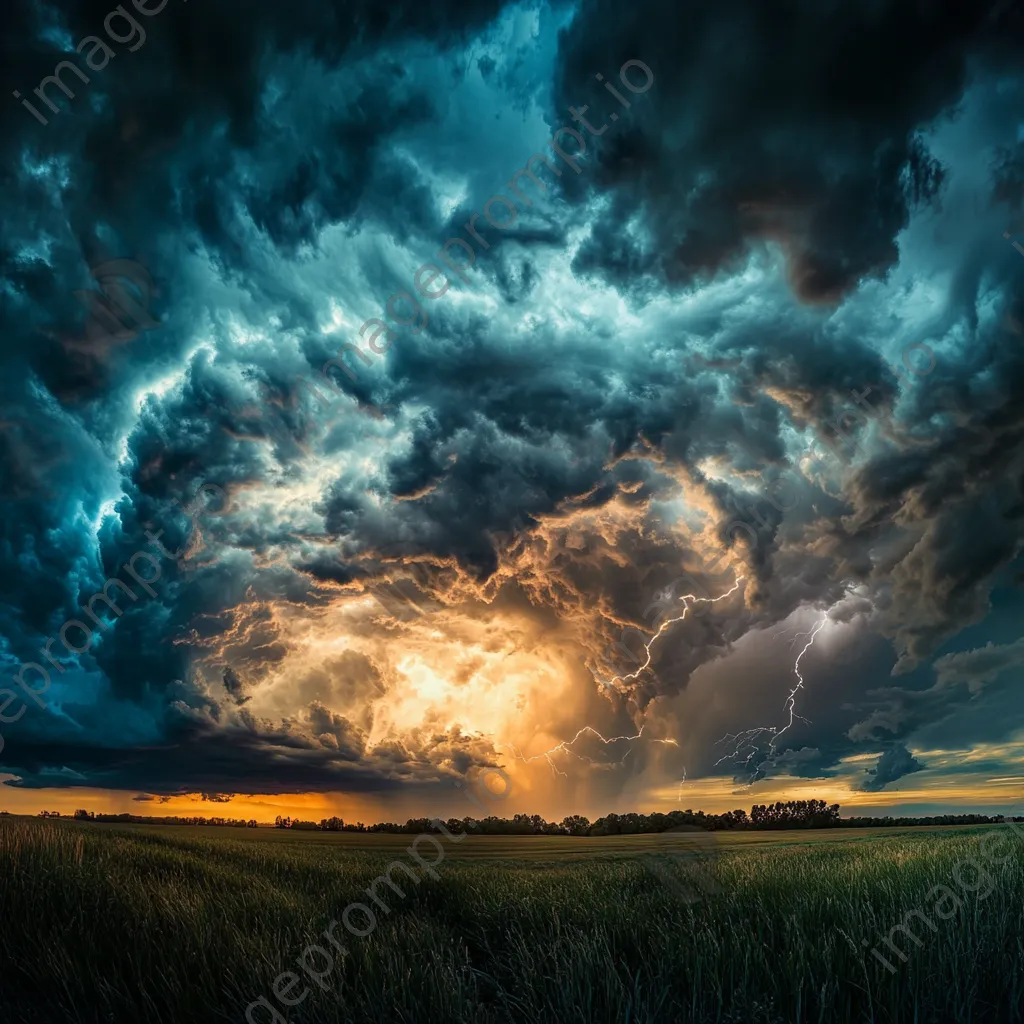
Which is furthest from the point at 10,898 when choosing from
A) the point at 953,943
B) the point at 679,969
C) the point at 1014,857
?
the point at 1014,857

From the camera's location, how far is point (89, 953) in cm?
480

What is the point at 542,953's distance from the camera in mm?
4254

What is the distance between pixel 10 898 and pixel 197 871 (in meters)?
3.88

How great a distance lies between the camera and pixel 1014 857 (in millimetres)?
8656

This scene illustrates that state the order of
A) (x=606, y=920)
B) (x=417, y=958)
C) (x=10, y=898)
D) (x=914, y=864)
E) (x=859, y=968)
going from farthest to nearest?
(x=914, y=864), (x=10, y=898), (x=606, y=920), (x=417, y=958), (x=859, y=968)

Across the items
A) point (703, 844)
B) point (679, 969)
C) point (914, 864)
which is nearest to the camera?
point (679, 969)

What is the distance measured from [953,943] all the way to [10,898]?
8.59 m

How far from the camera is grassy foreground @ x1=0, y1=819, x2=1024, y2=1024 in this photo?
3379mm

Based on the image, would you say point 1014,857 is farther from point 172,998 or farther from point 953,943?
point 172,998

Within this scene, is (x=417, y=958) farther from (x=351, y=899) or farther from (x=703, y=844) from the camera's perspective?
(x=703, y=844)

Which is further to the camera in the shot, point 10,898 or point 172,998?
point 10,898

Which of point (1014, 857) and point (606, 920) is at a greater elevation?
point (1014, 857)

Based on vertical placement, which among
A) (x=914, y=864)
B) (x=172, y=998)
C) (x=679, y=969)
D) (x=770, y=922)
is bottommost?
(x=172, y=998)

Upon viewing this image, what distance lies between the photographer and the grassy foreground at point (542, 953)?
3.38 m
